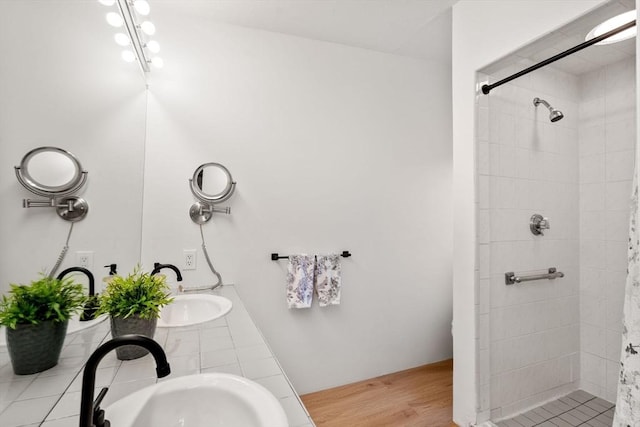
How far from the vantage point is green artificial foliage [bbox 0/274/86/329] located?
0.67 metres

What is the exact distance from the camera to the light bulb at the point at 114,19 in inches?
40.1

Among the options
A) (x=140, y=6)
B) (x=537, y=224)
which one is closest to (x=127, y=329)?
(x=140, y=6)

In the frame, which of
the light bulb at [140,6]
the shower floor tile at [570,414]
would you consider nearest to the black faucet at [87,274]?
the light bulb at [140,6]

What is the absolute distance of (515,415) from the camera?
189 centimetres

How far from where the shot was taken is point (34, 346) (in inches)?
28.0

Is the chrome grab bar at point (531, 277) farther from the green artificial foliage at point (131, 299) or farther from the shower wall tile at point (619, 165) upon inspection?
the green artificial foliage at point (131, 299)

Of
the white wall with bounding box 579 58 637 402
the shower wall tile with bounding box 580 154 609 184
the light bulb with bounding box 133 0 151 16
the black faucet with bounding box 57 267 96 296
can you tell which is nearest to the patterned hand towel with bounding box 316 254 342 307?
the black faucet with bounding box 57 267 96 296

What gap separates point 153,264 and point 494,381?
2150 mm

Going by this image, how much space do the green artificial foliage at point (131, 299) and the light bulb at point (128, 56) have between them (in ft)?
2.73

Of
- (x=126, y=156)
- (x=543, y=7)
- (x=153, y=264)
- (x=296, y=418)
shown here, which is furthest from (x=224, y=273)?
(x=543, y=7)

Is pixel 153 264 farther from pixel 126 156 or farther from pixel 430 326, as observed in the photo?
pixel 430 326

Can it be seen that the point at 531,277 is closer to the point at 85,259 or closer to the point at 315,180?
the point at 315,180

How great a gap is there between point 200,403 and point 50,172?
2.21ft

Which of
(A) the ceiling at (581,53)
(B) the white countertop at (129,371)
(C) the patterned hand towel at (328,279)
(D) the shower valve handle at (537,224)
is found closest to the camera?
(B) the white countertop at (129,371)
